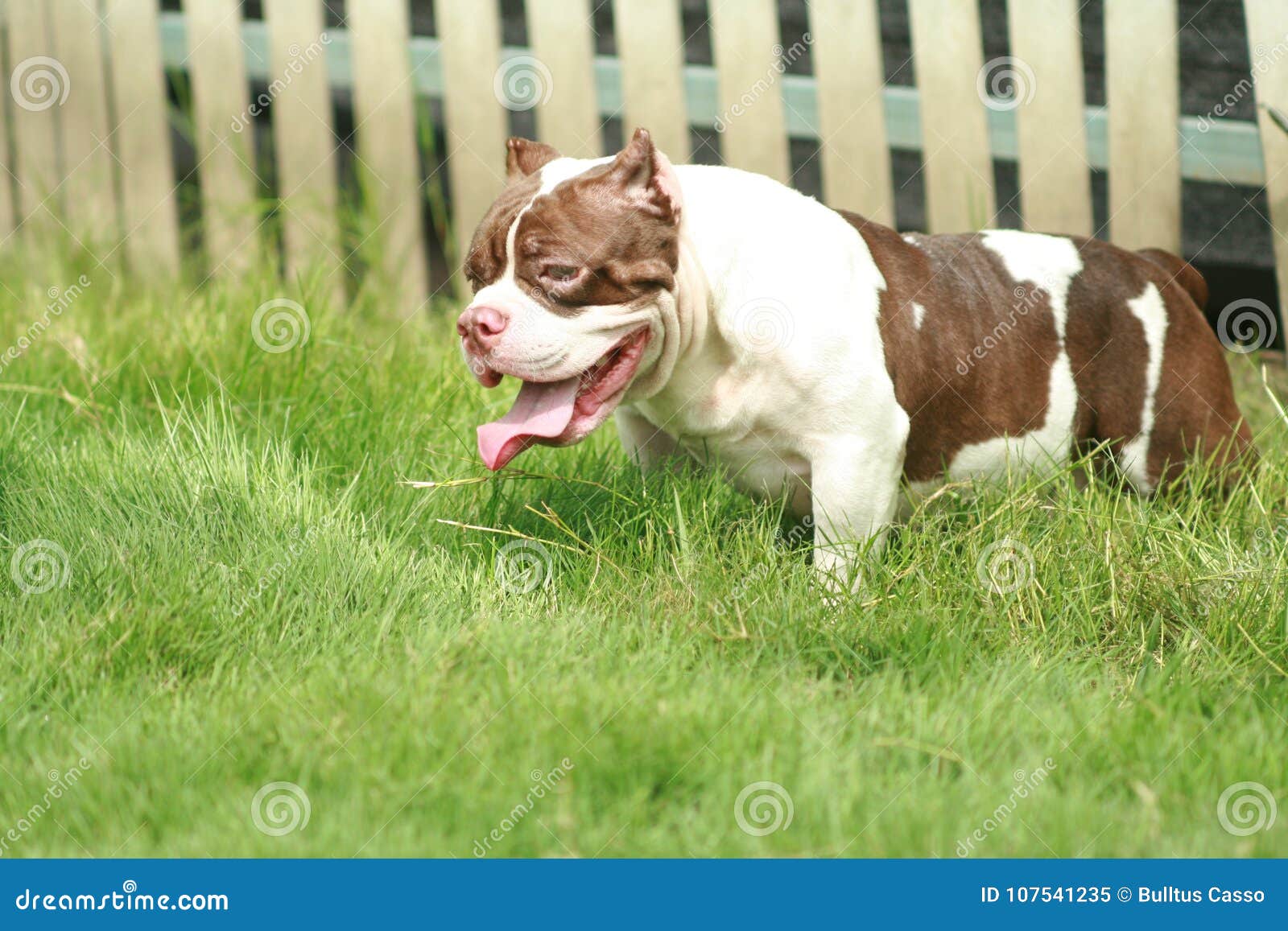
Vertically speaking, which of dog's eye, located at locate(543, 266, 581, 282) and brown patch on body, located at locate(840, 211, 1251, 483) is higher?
dog's eye, located at locate(543, 266, 581, 282)

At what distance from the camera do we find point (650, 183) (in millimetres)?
2939

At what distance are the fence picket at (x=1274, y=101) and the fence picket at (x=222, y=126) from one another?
12.7ft

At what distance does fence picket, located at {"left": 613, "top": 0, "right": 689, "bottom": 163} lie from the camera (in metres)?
5.28

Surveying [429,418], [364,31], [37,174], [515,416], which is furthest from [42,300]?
[515,416]

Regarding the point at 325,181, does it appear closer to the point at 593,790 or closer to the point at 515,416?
the point at 515,416

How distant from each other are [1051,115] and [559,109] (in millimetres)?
1918

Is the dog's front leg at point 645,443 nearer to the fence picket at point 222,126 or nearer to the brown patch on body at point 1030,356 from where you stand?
the brown patch on body at point 1030,356

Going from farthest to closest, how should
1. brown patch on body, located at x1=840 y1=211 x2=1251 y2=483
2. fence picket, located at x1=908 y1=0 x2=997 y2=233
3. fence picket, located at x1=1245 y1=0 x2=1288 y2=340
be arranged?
1. fence picket, located at x1=908 y1=0 x2=997 y2=233
2. fence picket, located at x1=1245 y1=0 x2=1288 y2=340
3. brown patch on body, located at x1=840 y1=211 x2=1251 y2=483

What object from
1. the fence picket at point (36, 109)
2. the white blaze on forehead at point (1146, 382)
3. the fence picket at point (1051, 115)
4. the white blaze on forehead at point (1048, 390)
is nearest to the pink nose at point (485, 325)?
the white blaze on forehead at point (1048, 390)

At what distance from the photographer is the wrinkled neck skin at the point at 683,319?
300cm

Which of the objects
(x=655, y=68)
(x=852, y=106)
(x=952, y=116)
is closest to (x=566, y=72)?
(x=655, y=68)

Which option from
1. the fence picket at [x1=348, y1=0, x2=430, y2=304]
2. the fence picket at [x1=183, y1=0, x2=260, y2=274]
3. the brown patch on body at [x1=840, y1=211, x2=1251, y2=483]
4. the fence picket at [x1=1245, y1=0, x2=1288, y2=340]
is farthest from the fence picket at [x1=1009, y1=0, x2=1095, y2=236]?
the fence picket at [x1=183, y1=0, x2=260, y2=274]

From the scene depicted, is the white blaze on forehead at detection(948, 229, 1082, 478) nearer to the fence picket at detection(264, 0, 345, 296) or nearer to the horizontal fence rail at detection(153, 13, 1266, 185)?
the horizontal fence rail at detection(153, 13, 1266, 185)

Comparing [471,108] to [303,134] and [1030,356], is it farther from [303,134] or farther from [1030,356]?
[1030,356]
